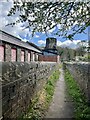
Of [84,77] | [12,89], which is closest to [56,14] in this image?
[12,89]

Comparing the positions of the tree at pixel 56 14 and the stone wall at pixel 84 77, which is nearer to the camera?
the tree at pixel 56 14

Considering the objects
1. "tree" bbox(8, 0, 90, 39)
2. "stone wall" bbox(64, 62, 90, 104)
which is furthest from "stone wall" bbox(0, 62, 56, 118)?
"stone wall" bbox(64, 62, 90, 104)

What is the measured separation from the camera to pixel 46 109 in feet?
24.6

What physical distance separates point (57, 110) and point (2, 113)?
3647mm

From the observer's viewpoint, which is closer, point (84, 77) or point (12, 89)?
point (12, 89)

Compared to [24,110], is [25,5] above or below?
above

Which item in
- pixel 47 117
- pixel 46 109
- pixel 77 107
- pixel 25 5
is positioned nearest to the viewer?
pixel 25 5

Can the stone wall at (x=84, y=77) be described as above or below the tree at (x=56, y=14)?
below

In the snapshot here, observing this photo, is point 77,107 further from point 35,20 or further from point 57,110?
point 35,20

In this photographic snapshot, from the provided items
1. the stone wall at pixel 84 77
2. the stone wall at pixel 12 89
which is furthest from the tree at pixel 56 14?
the stone wall at pixel 84 77

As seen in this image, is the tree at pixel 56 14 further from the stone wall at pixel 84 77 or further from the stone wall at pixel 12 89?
the stone wall at pixel 84 77

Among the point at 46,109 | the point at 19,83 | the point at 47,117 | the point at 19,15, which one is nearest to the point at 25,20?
the point at 19,15

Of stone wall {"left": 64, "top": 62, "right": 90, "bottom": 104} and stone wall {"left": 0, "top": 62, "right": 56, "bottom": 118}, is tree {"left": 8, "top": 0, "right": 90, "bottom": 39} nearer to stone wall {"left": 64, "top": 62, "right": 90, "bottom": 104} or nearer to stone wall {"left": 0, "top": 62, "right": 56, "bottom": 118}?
stone wall {"left": 0, "top": 62, "right": 56, "bottom": 118}

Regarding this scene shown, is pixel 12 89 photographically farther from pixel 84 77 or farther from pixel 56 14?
pixel 84 77
